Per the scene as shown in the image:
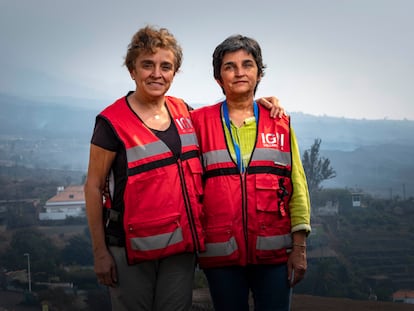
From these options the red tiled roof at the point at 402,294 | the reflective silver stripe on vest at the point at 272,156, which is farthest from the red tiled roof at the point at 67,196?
the reflective silver stripe on vest at the point at 272,156

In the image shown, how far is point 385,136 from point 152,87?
82.5 feet

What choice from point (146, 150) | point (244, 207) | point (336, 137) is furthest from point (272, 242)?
point (336, 137)

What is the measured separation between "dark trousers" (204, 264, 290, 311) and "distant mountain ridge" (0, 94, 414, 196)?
17.6m

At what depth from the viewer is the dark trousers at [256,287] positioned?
72.5 inches

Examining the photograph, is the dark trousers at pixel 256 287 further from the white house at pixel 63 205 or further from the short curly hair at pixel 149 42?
the white house at pixel 63 205

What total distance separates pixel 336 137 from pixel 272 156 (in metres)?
24.1

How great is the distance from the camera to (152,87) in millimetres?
1769

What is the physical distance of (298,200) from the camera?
1884mm

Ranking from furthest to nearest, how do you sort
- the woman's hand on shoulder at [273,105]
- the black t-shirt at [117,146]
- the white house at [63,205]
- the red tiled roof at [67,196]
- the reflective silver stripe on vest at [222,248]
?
1. the red tiled roof at [67,196]
2. the white house at [63,205]
3. the woman's hand on shoulder at [273,105]
4. the reflective silver stripe on vest at [222,248]
5. the black t-shirt at [117,146]

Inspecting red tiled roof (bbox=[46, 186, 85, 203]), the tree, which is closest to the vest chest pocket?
red tiled roof (bbox=[46, 186, 85, 203])

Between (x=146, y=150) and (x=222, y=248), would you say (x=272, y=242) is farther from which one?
(x=146, y=150)

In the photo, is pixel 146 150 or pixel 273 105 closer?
pixel 146 150

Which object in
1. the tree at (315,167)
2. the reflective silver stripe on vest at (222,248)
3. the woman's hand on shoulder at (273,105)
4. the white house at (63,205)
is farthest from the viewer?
the tree at (315,167)

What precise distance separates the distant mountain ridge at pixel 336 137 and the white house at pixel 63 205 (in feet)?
4.60
